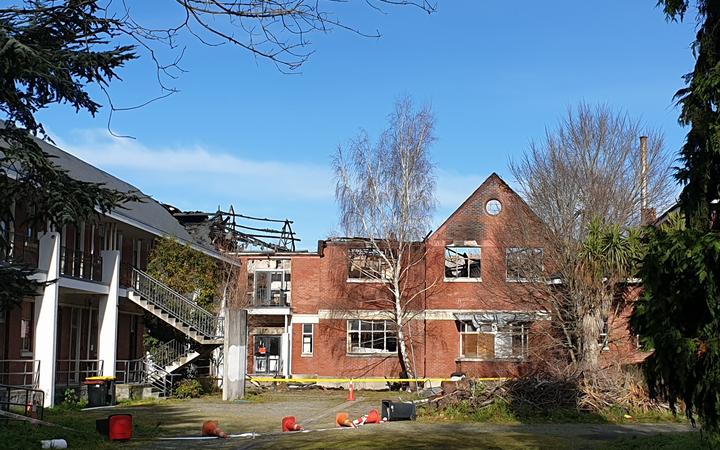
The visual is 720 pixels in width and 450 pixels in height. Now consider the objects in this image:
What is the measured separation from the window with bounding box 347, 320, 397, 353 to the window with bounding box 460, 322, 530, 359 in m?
3.48

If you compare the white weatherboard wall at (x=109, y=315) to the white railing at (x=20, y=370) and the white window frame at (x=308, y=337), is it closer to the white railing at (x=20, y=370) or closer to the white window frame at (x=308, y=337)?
the white railing at (x=20, y=370)

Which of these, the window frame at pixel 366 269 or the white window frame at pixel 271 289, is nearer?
the window frame at pixel 366 269

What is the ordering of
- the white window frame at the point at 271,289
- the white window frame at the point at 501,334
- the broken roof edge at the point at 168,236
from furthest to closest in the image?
the white window frame at the point at 271,289, the white window frame at the point at 501,334, the broken roof edge at the point at 168,236

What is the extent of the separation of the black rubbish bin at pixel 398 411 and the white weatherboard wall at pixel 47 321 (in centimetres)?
987

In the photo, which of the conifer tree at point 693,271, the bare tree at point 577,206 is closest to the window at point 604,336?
the bare tree at point 577,206

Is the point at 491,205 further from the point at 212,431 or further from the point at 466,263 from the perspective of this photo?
the point at 212,431

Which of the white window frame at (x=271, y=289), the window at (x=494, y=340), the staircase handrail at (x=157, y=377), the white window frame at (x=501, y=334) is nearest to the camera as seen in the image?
the staircase handrail at (x=157, y=377)

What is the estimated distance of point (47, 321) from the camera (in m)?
26.8

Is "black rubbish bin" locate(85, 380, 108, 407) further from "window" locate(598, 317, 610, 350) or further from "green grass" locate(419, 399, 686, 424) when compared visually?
"window" locate(598, 317, 610, 350)

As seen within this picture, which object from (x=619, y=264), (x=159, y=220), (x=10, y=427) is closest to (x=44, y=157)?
(x=10, y=427)

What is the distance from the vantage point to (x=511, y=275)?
1641 inches

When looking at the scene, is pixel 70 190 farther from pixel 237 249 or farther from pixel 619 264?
pixel 237 249

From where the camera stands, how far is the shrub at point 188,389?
3384 cm

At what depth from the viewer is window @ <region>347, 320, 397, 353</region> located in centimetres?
4444
